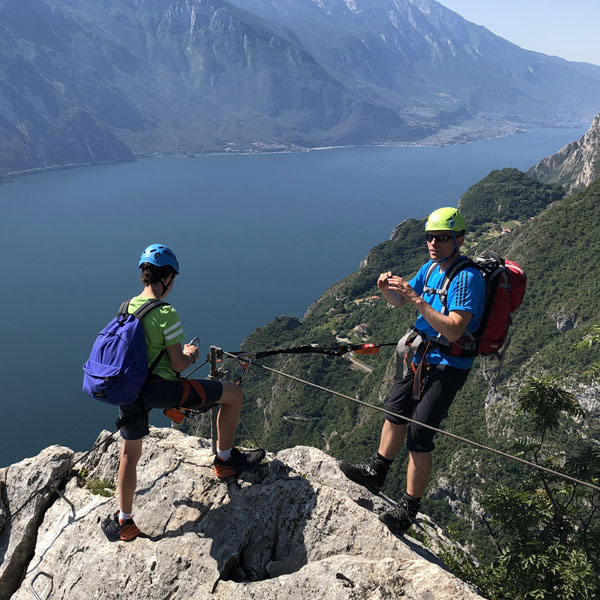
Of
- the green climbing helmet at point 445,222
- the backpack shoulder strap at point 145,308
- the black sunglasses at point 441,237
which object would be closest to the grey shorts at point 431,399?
the black sunglasses at point 441,237

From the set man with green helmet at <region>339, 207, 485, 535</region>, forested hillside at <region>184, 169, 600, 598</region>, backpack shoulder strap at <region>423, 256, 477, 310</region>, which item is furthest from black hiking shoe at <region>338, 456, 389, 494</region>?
forested hillside at <region>184, 169, 600, 598</region>

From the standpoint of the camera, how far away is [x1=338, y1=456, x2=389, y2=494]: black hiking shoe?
5.70m

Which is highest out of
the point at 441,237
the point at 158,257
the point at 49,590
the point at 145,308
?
the point at 441,237

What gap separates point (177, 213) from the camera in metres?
198

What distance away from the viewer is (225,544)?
16.9 ft

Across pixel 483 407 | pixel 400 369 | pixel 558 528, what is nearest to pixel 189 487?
pixel 400 369

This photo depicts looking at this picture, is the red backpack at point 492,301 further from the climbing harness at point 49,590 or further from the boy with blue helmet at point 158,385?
the climbing harness at point 49,590

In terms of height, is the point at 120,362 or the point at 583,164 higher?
the point at 583,164

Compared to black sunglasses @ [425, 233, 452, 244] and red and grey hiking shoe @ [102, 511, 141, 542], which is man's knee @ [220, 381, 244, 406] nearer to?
red and grey hiking shoe @ [102, 511, 141, 542]

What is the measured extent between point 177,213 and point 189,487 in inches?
7889

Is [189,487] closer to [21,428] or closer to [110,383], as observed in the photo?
[110,383]

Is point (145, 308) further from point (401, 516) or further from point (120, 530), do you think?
point (401, 516)

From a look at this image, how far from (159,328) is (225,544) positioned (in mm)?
2317

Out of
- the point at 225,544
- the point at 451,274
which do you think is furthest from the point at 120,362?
the point at 451,274
